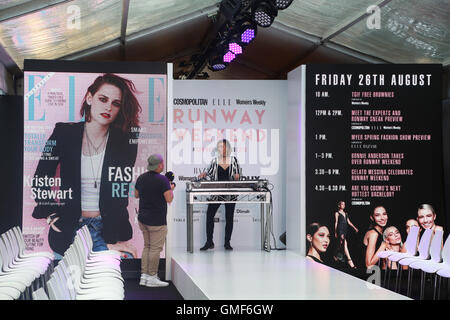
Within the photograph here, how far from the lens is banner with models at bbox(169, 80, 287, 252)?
28.7 ft

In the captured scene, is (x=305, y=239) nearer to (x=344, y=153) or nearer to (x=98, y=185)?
(x=344, y=153)

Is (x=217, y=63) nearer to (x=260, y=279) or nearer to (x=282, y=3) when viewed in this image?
(x=282, y=3)

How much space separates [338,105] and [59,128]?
136 inches

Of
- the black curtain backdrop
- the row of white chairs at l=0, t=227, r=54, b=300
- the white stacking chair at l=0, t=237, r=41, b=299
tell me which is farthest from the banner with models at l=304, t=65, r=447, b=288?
the white stacking chair at l=0, t=237, r=41, b=299

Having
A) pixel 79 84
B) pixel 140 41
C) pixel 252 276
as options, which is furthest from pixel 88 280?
pixel 140 41

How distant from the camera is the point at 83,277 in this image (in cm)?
499

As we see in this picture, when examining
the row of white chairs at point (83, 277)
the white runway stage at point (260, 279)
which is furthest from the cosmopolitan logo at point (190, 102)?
the row of white chairs at point (83, 277)

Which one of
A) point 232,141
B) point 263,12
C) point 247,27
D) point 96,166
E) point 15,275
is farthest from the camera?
point 232,141

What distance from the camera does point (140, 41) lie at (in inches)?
420

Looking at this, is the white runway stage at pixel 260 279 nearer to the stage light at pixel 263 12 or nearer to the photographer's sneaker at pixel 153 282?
the photographer's sneaker at pixel 153 282

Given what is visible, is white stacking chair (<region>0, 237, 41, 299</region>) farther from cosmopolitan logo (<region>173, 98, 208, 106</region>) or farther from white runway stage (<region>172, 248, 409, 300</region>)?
cosmopolitan logo (<region>173, 98, 208, 106</region>)

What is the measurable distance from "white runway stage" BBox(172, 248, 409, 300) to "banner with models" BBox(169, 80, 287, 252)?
76 cm

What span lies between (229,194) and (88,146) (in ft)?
5.97

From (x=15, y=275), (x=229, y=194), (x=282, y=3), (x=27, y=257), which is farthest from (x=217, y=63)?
(x=15, y=275)
